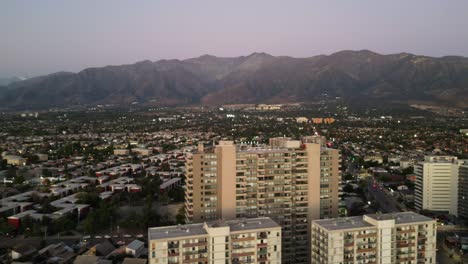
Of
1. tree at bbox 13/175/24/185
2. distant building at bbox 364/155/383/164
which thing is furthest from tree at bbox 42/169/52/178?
distant building at bbox 364/155/383/164

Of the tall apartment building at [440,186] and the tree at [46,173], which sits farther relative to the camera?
the tree at [46,173]

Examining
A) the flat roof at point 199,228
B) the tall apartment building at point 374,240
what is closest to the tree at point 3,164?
the flat roof at point 199,228

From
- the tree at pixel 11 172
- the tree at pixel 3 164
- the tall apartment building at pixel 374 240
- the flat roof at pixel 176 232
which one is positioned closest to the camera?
the flat roof at pixel 176 232

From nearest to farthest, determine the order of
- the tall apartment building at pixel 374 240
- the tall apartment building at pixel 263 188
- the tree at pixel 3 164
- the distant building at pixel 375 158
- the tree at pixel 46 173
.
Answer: the tall apartment building at pixel 374 240, the tall apartment building at pixel 263 188, the tree at pixel 46 173, the tree at pixel 3 164, the distant building at pixel 375 158

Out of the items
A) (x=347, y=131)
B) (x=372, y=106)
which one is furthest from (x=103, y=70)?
(x=347, y=131)

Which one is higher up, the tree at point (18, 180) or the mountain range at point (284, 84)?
the mountain range at point (284, 84)

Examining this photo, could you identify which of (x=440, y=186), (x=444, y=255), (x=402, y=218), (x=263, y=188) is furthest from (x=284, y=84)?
(x=402, y=218)

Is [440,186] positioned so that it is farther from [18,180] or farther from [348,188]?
[18,180]

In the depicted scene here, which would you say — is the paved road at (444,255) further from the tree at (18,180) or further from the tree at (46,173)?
the tree at (46,173)
